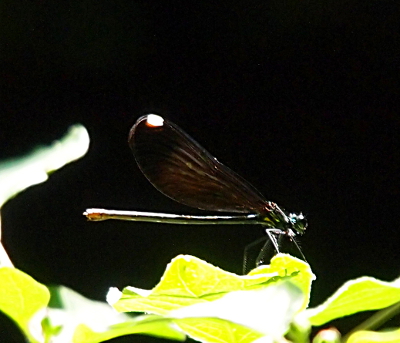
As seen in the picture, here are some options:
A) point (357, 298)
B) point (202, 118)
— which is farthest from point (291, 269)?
point (202, 118)

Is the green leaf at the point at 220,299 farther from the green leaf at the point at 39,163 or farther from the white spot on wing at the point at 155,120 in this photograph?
the white spot on wing at the point at 155,120

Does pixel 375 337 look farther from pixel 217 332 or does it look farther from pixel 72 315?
pixel 72 315

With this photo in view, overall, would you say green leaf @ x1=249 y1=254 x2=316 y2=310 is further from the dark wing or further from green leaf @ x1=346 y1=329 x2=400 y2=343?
the dark wing

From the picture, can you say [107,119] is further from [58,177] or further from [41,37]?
[41,37]

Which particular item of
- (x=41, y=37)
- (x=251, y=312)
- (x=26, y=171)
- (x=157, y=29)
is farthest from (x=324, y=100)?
(x=251, y=312)

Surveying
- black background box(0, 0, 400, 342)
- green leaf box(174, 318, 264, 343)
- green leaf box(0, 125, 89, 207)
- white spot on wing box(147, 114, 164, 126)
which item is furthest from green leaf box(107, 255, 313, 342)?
black background box(0, 0, 400, 342)

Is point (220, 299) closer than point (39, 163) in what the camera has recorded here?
Yes
